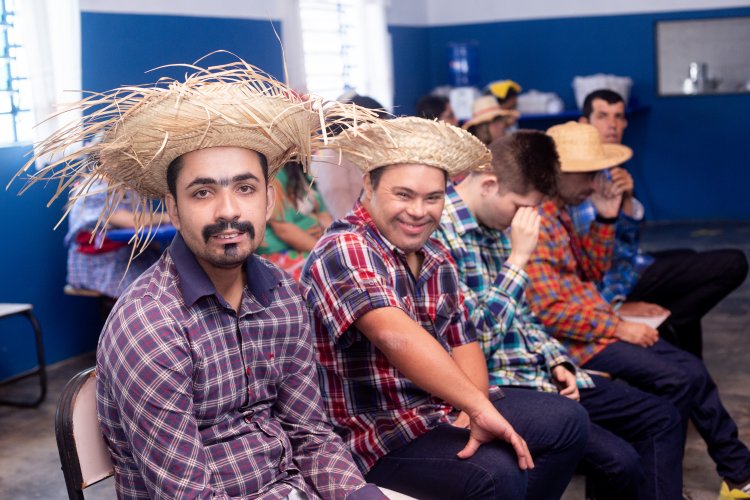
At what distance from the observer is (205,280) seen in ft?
5.37

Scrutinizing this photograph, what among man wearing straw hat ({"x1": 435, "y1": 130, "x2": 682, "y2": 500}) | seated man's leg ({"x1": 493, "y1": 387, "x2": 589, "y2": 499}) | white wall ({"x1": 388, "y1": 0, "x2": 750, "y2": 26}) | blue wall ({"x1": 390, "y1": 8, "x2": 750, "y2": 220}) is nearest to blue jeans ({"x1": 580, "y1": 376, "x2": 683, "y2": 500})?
man wearing straw hat ({"x1": 435, "y1": 130, "x2": 682, "y2": 500})

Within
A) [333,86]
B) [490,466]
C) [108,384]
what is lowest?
[490,466]

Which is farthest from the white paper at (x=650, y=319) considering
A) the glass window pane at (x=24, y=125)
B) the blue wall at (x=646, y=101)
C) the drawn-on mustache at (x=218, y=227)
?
the blue wall at (x=646, y=101)

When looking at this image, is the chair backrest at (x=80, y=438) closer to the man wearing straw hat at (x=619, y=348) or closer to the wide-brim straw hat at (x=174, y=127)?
the wide-brim straw hat at (x=174, y=127)

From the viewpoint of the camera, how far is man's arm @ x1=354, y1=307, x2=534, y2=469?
76.2 inches

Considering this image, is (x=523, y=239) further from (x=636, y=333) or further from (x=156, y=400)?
(x=156, y=400)

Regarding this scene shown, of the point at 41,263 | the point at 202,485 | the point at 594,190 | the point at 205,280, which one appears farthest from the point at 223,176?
the point at 41,263

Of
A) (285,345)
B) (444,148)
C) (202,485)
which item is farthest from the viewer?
(444,148)

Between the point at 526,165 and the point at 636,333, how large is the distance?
2.69 ft

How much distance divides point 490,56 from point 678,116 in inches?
75.6

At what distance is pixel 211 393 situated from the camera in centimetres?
162

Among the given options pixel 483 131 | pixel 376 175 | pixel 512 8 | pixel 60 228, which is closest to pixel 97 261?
pixel 60 228

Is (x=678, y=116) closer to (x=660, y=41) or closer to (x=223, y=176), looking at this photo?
(x=660, y=41)

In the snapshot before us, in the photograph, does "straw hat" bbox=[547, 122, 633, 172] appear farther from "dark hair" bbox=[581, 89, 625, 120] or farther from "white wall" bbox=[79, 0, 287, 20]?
"white wall" bbox=[79, 0, 287, 20]
